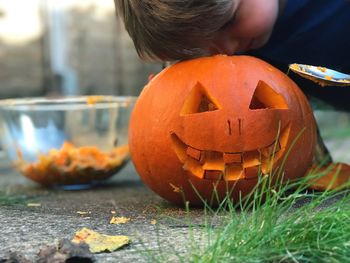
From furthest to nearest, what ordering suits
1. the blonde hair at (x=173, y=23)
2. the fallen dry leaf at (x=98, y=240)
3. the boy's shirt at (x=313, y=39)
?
the boy's shirt at (x=313, y=39) → the blonde hair at (x=173, y=23) → the fallen dry leaf at (x=98, y=240)

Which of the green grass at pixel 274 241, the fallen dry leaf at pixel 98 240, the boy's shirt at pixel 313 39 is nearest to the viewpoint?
the green grass at pixel 274 241

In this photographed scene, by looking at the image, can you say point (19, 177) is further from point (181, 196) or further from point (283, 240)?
point (283, 240)

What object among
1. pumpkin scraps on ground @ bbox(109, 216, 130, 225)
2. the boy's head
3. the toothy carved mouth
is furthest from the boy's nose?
pumpkin scraps on ground @ bbox(109, 216, 130, 225)

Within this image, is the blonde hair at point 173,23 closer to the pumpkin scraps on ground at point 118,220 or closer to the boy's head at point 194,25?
the boy's head at point 194,25

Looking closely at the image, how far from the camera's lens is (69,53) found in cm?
405

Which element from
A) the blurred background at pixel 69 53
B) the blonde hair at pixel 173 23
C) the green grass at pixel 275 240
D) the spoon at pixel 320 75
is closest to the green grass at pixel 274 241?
the green grass at pixel 275 240

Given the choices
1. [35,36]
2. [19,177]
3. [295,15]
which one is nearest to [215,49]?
[295,15]

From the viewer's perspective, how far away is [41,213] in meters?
1.47

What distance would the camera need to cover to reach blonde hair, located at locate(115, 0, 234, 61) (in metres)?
1.54

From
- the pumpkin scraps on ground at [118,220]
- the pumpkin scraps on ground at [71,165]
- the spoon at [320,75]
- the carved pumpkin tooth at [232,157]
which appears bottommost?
the pumpkin scraps on ground at [71,165]

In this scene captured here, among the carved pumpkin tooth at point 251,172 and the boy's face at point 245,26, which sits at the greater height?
the boy's face at point 245,26

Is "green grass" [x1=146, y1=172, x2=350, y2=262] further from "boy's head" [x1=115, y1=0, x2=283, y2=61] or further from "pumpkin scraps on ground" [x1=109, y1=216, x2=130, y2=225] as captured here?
"boy's head" [x1=115, y1=0, x2=283, y2=61]

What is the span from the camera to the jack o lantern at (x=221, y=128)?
140 centimetres

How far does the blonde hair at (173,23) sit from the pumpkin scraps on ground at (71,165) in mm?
549
